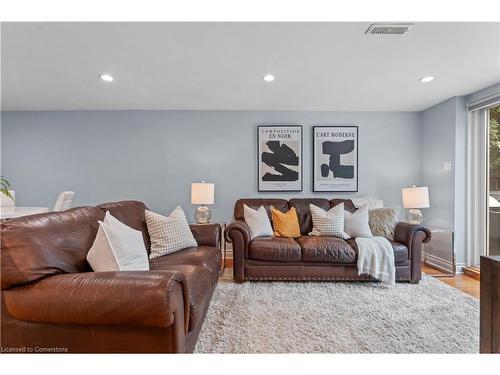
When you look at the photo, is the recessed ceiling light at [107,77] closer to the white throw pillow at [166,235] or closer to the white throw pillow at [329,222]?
the white throw pillow at [166,235]

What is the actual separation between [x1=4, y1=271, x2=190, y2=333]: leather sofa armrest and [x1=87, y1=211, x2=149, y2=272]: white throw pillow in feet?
0.88

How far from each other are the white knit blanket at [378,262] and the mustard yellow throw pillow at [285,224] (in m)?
0.80

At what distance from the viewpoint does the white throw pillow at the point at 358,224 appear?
3212mm

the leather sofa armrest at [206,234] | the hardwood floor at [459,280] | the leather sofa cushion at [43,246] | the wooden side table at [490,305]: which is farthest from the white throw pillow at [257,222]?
the wooden side table at [490,305]

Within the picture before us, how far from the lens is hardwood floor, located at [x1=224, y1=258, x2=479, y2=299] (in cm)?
282

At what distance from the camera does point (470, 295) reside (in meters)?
2.67

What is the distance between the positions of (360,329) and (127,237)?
5.99 ft

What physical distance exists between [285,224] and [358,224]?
2.93 feet

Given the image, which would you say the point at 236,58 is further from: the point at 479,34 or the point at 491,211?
the point at 491,211

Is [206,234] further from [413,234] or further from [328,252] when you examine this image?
[413,234]

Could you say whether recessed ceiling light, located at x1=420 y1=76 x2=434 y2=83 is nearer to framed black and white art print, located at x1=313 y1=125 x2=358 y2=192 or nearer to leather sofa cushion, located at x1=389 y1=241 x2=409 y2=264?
framed black and white art print, located at x1=313 y1=125 x2=358 y2=192
